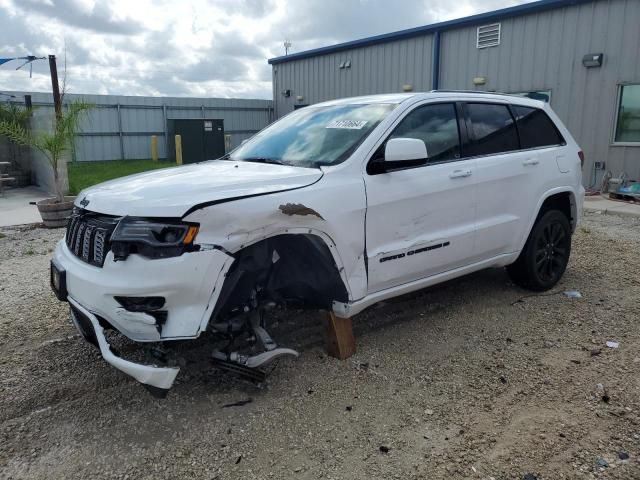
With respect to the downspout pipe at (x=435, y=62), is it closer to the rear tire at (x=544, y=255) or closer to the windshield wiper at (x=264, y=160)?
the rear tire at (x=544, y=255)

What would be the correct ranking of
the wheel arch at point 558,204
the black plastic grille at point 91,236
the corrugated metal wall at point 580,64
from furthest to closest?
the corrugated metal wall at point 580,64 < the wheel arch at point 558,204 < the black plastic grille at point 91,236

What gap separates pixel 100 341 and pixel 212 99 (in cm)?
2259

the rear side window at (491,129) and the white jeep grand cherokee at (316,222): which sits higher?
the rear side window at (491,129)

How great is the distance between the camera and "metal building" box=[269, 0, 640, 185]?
11.2 m

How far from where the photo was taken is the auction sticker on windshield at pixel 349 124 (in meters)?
3.83

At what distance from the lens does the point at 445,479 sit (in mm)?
2586

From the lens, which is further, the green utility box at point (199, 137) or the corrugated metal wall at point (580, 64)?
the green utility box at point (199, 137)

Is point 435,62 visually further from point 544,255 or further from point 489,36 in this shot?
point 544,255

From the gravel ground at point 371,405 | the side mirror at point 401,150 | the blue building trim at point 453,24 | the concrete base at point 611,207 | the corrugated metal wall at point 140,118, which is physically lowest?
the gravel ground at point 371,405

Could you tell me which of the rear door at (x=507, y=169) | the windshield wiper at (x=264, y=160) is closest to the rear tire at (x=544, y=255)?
the rear door at (x=507, y=169)

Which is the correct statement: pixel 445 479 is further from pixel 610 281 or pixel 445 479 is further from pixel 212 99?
pixel 212 99

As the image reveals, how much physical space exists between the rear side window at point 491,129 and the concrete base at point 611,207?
597 centimetres

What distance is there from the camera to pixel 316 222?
322 cm

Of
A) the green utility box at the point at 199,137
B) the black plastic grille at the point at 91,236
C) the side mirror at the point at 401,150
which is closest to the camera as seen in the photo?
the black plastic grille at the point at 91,236
